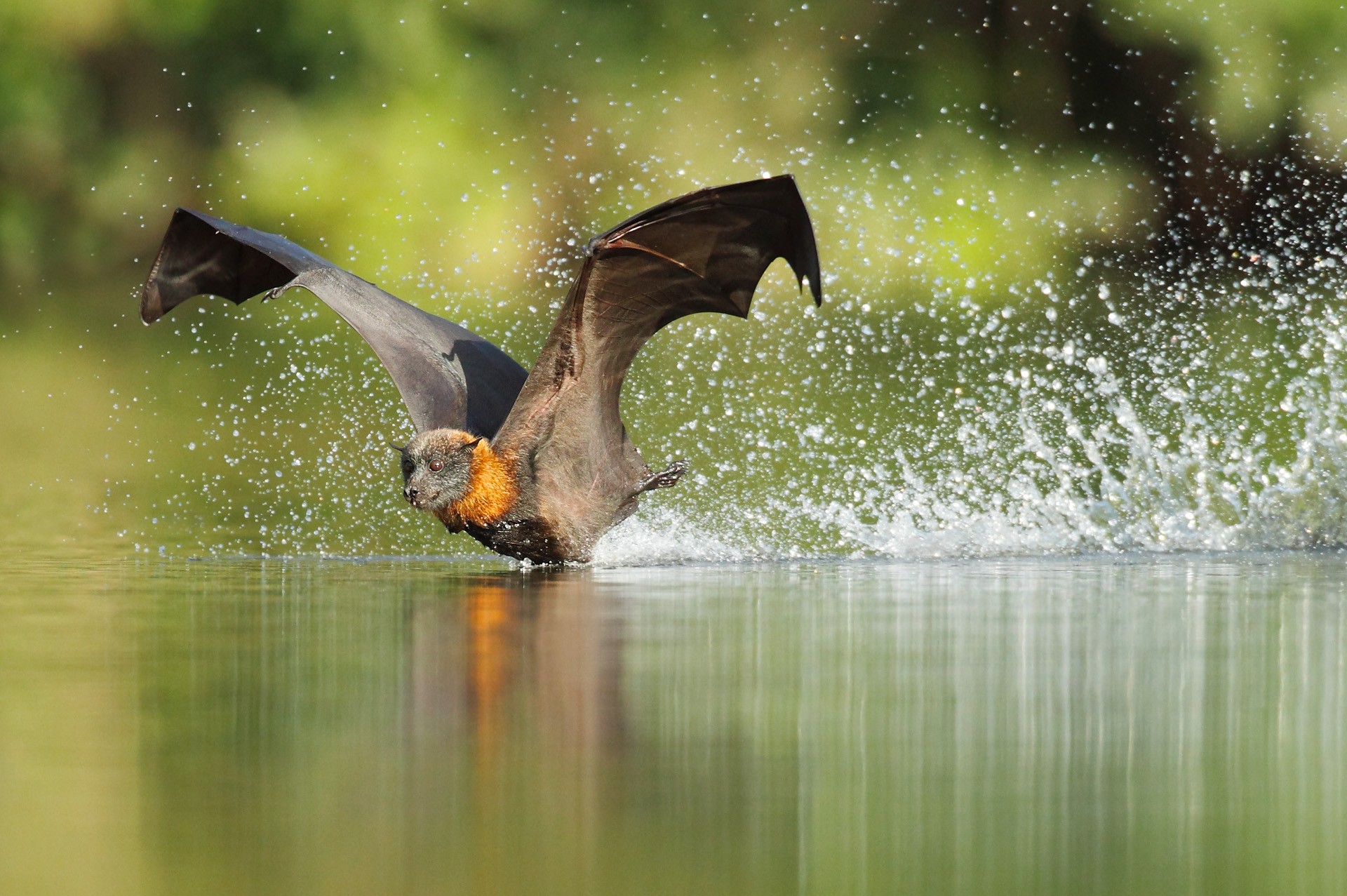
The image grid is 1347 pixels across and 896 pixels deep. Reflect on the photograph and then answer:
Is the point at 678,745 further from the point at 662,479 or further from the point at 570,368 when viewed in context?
the point at 662,479

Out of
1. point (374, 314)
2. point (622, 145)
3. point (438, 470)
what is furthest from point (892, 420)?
point (622, 145)

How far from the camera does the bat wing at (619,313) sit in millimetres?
6445

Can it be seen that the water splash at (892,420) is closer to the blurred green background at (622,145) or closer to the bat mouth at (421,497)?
the blurred green background at (622,145)

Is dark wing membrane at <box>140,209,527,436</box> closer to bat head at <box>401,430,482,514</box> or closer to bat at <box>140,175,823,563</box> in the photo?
bat at <box>140,175,823,563</box>


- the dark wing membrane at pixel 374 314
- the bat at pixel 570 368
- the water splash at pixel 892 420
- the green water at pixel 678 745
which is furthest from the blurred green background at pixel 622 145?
the green water at pixel 678 745

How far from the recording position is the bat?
654 cm

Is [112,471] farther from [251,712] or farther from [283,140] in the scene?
[283,140]

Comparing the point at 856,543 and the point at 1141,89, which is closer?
the point at 856,543

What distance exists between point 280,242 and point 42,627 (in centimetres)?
354

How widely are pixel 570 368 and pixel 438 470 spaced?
2.25ft

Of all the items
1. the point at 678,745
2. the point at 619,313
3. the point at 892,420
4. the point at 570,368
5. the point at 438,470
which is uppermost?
the point at 619,313

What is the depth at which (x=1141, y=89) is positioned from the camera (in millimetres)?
19188

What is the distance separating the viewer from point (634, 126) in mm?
19953

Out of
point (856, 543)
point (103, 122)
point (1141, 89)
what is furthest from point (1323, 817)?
point (103, 122)
